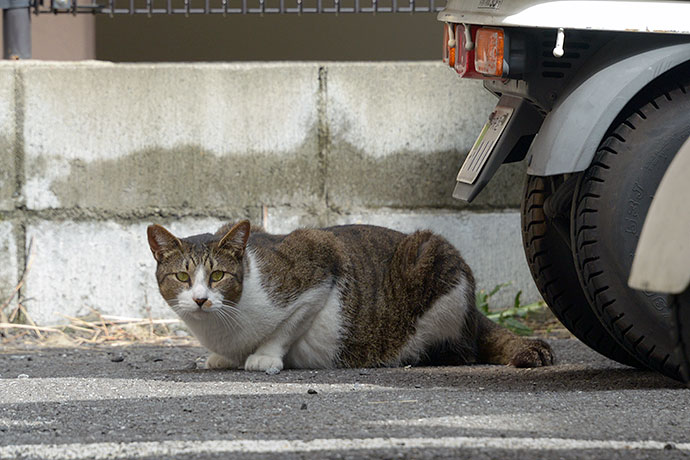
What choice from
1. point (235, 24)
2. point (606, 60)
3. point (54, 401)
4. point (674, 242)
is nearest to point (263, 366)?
point (54, 401)

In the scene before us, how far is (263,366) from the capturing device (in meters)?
4.78

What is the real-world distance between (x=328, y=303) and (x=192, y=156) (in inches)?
61.0

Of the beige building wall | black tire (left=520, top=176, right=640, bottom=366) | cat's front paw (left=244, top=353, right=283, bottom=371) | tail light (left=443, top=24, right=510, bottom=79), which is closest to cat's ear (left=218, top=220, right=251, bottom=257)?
cat's front paw (left=244, top=353, right=283, bottom=371)

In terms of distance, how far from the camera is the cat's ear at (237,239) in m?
4.83

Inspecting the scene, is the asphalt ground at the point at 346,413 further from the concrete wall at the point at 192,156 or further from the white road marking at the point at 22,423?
the concrete wall at the point at 192,156

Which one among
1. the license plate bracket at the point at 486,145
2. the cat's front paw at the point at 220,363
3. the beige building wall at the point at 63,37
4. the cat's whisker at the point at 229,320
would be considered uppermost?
the beige building wall at the point at 63,37

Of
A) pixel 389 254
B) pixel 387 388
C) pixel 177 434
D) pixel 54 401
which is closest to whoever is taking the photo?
pixel 177 434

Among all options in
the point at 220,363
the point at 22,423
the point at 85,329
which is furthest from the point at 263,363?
the point at 85,329

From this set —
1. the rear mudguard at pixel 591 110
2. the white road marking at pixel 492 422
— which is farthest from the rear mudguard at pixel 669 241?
the rear mudguard at pixel 591 110

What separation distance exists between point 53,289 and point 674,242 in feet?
14.5

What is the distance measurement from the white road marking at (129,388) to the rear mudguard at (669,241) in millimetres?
1829

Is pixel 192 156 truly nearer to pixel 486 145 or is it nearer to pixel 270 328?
pixel 270 328

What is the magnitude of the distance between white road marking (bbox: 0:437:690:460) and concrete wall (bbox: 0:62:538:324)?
→ 127 inches

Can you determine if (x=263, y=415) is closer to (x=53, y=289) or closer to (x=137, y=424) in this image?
(x=137, y=424)
